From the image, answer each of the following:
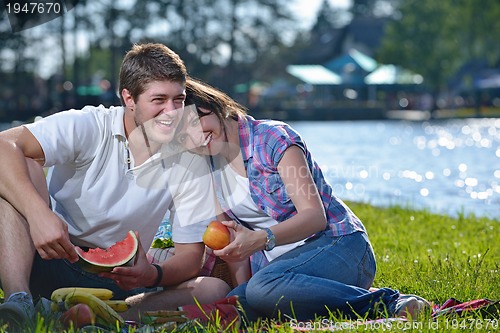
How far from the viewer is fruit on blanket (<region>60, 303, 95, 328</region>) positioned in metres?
3.61

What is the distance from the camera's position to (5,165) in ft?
12.4

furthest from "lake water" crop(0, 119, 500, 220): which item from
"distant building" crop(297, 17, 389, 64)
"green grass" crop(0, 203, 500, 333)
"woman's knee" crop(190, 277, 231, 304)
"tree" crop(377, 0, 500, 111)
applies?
"distant building" crop(297, 17, 389, 64)

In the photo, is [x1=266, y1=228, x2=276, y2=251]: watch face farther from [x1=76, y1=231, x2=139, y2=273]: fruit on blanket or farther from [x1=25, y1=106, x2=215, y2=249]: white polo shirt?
[x1=76, y1=231, x2=139, y2=273]: fruit on blanket

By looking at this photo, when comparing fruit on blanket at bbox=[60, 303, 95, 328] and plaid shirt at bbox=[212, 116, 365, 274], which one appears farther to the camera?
plaid shirt at bbox=[212, 116, 365, 274]

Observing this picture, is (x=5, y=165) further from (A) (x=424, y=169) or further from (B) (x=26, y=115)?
(B) (x=26, y=115)

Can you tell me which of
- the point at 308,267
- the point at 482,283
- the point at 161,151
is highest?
the point at 161,151

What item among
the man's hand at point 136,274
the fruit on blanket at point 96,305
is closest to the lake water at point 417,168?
the man's hand at point 136,274

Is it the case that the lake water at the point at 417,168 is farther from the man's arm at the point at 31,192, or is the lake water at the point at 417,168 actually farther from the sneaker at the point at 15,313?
the sneaker at the point at 15,313

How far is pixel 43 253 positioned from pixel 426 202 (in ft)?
31.2

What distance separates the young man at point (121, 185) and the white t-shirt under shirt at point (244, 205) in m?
0.12

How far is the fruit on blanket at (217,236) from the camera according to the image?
151 inches

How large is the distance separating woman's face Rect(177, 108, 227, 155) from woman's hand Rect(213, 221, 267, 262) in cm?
44

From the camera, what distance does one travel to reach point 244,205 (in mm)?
4234

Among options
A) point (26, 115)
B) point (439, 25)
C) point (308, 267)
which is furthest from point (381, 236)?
point (439, 25)
